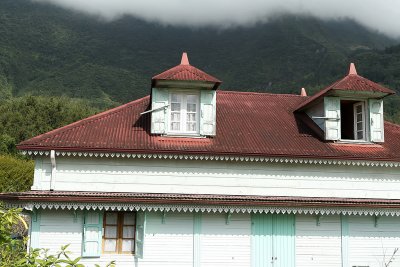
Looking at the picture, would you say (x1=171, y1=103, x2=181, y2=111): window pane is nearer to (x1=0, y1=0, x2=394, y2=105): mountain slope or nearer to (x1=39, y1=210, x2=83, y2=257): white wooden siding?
(x1=39, y1=210, x2=83, y2=257): white wooden siding

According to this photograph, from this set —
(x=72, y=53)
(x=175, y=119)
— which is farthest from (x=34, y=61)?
(x=175, y=119)

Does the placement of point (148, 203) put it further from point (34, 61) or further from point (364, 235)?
point (34, 61)

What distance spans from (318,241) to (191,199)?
4.38 m

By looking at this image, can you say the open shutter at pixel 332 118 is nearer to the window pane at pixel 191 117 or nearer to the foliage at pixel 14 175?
the window pane at pixel 191 117

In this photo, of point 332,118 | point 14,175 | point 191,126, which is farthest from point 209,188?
point 14,175

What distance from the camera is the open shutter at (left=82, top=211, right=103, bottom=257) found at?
12102mm

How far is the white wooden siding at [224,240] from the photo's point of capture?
41.7 ft

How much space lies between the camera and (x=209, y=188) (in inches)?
522

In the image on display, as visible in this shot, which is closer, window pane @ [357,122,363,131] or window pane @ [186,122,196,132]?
window pane @ [186,122,196,132]

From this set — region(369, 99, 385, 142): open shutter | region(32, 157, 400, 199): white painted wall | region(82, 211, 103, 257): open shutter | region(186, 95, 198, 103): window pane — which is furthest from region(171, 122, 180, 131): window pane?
region(369, 99, 385, 142): open shutter

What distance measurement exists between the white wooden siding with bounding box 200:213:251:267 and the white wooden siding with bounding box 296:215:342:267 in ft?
5.36

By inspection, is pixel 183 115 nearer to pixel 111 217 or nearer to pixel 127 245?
pixel 111 217

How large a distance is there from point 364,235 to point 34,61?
84.6 m

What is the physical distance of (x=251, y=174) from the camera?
13.5 meters
